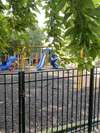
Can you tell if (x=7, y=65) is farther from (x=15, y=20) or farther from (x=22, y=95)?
(x=15, y=20)

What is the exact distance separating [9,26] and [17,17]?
160 mm

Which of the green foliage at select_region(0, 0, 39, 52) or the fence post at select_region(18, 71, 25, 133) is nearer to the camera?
the green foliage at select_region(0, 0, 39, 52)

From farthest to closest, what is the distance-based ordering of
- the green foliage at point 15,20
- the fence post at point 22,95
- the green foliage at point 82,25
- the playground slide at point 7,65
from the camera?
1. the playground slide at point 7,65
2. the fence post at point 22,95
3. the green foliage at point 15,20
4. the green foliage at point 82,25

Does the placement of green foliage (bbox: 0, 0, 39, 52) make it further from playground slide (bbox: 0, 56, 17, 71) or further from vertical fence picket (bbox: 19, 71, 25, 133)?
playground slide (bbox: 0, 56, 17, 71)

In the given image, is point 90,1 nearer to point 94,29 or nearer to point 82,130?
point 94,29

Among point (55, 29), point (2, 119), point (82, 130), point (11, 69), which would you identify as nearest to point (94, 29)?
point (55, 29)

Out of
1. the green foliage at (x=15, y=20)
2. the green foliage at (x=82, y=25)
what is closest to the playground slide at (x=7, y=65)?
the green foliage at (x=15, y=20)

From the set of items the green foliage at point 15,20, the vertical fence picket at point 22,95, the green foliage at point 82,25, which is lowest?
the vertical fence picket at point 22,95

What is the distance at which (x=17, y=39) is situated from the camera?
292 centimetres

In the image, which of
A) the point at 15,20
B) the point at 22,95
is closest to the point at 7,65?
the point at 22,95

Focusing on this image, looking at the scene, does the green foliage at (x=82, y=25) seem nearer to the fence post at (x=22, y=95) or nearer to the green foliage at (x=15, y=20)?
the green foliage at (x=15, y=20)

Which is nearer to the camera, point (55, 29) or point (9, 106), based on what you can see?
point (55, 29)

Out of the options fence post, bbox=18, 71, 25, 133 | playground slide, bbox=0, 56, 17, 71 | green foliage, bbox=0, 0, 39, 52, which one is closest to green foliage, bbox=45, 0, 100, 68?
green foliage, bbox=0, 0, 39, 52

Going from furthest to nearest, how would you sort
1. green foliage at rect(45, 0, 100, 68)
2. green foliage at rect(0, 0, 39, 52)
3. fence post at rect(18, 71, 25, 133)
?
fence post at rect(18, 71, 25, 133) → green foliage at rect(0, 0, 39, 52) → green foliage at rect(45, 0, 100, 68)
